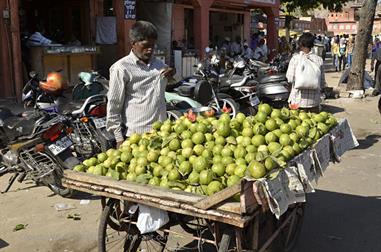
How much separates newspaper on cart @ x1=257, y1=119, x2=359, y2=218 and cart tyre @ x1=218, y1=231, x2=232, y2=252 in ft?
1.03

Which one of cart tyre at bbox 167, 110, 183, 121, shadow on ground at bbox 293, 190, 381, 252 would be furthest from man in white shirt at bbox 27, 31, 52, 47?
shadow on ground at bbox 293, 190, 381, 252

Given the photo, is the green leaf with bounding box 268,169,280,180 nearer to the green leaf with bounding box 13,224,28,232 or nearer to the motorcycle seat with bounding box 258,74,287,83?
the green leaf with bounding box 13,224,28,232

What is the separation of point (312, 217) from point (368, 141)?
3.85 metres

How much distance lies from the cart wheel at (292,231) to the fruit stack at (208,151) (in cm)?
71

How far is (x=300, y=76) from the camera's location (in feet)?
19.9

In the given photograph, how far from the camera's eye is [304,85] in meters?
6.07

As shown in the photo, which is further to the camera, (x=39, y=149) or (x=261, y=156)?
(x=39, y=149)

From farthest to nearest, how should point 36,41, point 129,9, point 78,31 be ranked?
point 78,31 < point 129,9 < point 36,41

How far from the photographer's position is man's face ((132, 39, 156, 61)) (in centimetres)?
360

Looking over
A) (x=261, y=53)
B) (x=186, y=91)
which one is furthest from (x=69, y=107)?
(x=261, y=53)

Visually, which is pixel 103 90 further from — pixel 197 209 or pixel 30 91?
pixel 197 209

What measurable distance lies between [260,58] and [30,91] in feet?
46.9

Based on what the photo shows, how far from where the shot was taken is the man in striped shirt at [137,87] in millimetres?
3598

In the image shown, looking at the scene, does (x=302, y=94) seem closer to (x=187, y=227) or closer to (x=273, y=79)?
(x=273, y=79)
